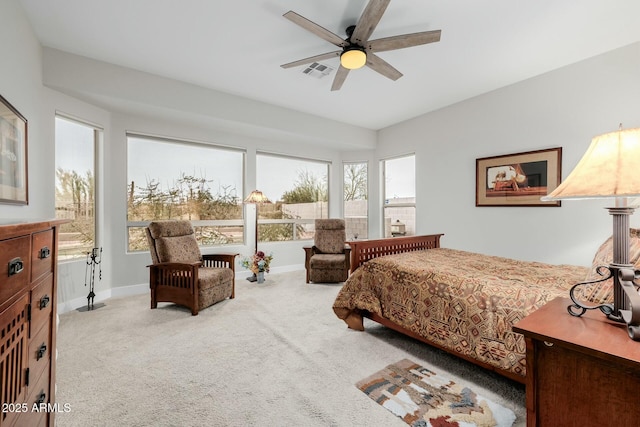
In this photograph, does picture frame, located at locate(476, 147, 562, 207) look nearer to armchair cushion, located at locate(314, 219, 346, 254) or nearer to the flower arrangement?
armchair cushion, located at locate(314, 219, 346, 254)

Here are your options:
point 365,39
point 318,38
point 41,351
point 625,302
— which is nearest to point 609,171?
point 625,302

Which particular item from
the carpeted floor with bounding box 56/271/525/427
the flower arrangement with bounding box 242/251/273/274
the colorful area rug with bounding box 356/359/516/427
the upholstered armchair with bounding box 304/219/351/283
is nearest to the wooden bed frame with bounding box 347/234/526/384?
the carpeted floor with bounding box 56/271/525/427

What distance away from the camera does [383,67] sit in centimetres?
266

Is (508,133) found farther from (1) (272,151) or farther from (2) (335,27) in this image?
(1) (272,151)

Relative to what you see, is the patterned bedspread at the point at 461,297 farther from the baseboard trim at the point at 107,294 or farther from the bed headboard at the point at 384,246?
the baseboard trim at the point at 107,294

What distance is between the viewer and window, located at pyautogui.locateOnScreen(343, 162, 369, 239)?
5781mm

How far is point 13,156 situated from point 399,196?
200 inches

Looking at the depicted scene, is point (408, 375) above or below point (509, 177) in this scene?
below

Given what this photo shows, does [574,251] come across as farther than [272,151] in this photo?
No

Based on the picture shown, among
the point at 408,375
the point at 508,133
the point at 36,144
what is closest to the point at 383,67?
the point at 508,133

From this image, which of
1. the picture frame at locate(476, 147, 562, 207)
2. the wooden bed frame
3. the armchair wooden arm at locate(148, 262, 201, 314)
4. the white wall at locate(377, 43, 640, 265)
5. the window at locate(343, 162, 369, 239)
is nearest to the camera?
the wooden bed frame

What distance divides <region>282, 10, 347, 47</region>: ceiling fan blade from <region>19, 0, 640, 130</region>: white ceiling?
0.25 metres

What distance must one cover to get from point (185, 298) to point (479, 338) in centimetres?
289

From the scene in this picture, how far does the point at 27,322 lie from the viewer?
100 cm
